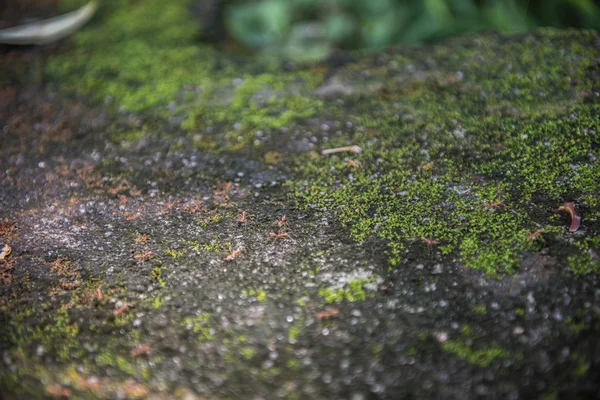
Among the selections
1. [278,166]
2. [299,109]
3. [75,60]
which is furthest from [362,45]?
[75,60]

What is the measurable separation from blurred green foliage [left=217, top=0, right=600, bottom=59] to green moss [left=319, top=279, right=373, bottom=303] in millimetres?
1388

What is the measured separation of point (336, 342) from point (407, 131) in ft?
3.10

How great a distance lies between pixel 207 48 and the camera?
2.55m

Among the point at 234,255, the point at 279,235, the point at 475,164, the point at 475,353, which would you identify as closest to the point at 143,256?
the point at 234,255

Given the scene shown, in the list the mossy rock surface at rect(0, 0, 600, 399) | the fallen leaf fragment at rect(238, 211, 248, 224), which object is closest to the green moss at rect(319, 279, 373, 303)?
the mossy rock surface at rect(0, 0, 600, 399)

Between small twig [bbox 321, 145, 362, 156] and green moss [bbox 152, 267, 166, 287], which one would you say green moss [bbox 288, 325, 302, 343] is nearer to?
green moss [bbox 152, 267, 166, 287]

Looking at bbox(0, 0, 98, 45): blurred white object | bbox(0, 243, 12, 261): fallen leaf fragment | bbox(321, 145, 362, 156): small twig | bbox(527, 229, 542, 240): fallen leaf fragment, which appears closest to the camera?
bbox(527, 229, 542, 240): fallen leaf fragment

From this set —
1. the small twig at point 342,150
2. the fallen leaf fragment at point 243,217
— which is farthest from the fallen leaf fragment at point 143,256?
the small twig at point 342,150

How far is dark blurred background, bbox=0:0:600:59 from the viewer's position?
7.98ft

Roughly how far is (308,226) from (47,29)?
6.62 ft

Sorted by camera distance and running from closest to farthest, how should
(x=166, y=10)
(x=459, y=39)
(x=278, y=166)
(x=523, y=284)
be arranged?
1. (x=523, y=284)
2. (x=278, y=166)
3. (x=459, y=39)
4. (x=166, y=10)

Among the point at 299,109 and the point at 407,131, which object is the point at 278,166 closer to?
the point at 299,109

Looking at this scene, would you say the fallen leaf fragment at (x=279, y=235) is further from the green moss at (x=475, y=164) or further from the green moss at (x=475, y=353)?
the green moss at (x=475, y=353)

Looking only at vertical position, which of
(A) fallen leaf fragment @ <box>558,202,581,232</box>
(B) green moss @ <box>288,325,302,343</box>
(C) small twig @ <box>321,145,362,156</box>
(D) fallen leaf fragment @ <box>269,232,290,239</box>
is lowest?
(B) green moss @ <box>288,325,302,343</box>
